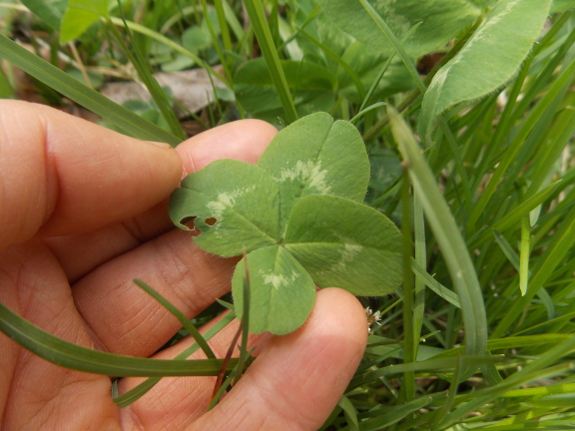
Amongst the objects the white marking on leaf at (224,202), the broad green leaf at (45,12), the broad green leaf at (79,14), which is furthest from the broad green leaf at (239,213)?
the broad green leaf at (45,12)

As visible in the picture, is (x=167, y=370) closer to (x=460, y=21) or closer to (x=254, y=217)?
(x=254, y=217)

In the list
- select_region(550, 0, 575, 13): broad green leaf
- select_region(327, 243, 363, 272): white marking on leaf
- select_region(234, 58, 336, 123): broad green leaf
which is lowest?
select_region(327, 243, 363, 272): white marking on leaf

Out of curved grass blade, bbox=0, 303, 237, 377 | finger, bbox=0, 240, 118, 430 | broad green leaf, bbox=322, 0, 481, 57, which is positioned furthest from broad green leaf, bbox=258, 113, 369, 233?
finger, bbox=0, 240, 118, 430

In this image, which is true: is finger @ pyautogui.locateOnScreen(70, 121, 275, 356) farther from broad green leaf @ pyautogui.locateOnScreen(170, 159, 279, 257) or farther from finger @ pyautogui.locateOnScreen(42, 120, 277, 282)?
broad green leaf @ pyautogui.locateOnScreen(170, 159, 279, 257)

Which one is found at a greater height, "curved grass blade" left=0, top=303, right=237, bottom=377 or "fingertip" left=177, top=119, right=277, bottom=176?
"fingertip" left=177, top=119, right=277, bottom=176

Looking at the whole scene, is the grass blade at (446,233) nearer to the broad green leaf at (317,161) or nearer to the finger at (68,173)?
the broad green leaf at (317,161)

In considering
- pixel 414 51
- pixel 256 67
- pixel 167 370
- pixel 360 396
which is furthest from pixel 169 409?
pixel 414 51
